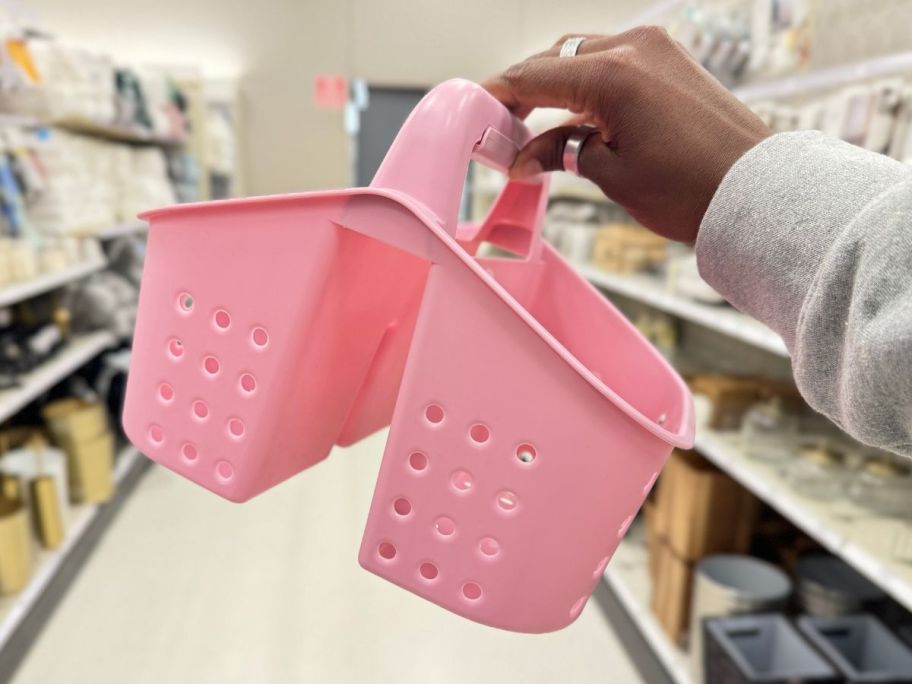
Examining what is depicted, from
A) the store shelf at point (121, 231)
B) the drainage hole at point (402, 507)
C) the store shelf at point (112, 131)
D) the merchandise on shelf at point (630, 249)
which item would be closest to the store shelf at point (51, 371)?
the store shelf at point (121, 231)

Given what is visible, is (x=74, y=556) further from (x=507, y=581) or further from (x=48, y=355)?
(x=507, y=581)

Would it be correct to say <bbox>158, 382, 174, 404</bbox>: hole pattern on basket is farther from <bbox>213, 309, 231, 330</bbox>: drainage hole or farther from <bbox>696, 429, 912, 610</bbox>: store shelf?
<bbox>696, 429, 912, 610</bbox>: store shelf

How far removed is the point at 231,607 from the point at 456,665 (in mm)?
722

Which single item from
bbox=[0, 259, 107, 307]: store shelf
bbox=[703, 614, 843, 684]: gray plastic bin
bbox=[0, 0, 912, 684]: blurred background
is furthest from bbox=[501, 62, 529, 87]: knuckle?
bbox=[0, 259, 107, 307]: store shelf

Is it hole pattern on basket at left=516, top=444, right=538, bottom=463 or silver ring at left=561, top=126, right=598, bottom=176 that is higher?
silver ring at left=561, top=126, right=598, bottom=176

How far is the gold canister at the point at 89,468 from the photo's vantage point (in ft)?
8.05

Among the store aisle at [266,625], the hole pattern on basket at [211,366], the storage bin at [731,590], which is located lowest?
the store aisle at [266,625]

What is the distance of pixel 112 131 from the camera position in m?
3.07

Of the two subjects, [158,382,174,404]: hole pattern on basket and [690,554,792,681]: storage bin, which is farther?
[690,554,792,681]: storage bin

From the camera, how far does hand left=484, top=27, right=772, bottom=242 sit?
456 mm

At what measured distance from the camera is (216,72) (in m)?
4.91

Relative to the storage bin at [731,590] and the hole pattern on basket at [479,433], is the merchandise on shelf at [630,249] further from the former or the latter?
the hole pattern on basket at [479,433]

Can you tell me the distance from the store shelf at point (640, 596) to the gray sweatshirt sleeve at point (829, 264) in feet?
4.48

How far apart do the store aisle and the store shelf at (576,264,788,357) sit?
1.02 metres
